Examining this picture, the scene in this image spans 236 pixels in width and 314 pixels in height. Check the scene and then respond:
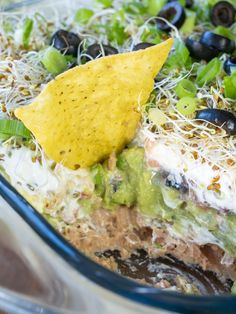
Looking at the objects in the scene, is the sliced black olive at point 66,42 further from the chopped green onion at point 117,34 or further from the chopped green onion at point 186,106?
the chopped green onion at point 186,106

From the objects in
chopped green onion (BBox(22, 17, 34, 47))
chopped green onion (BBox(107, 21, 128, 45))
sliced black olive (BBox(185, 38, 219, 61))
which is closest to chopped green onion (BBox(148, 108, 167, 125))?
sliced black olive (BBox(185, 38, 219, 61))

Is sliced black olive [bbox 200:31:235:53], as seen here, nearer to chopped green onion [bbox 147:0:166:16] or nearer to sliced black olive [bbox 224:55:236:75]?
sliced black olive [bbox 224:55:236:75]

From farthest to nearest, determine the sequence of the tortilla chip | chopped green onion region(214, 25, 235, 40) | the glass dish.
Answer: chopped green onion region(214, 25, 235, 40) < the tortilla chip < the glass dish

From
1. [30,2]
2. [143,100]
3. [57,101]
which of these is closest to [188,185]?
[143,100]

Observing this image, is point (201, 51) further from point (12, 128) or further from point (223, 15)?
point (12, 128)

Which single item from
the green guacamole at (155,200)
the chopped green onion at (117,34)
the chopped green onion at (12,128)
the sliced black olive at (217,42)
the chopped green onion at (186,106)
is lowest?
the green guacamole at (155,200)

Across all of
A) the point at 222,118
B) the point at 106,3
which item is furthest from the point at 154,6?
the point at 222,118

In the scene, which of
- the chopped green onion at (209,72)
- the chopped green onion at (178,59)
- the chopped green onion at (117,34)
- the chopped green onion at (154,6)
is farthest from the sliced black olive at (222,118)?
the chopped green onion at (154,6)
